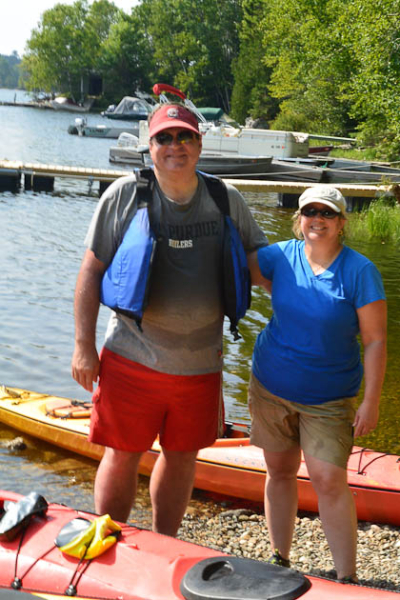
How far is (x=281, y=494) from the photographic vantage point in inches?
128

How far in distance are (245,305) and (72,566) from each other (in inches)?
50.8

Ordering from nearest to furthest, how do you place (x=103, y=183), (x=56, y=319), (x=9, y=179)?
(x=56, y=319) → (x=9, y=179) → (x=103, y=183)

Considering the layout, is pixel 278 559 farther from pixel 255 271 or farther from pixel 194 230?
pixel 194 230

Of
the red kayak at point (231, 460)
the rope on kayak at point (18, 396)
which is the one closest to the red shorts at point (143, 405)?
the red kayak at point (231, 460)

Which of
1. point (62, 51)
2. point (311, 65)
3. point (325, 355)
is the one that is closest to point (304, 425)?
point (325, 355)

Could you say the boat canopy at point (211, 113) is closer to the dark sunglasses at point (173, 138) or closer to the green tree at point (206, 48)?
the green tree at point (206, 48)

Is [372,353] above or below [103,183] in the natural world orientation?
below

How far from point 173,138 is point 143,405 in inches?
44.6

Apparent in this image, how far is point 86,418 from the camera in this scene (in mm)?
5883

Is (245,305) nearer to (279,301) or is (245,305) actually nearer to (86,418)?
(279,301)

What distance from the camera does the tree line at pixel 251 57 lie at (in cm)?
1656

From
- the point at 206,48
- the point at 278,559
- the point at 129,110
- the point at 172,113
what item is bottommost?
the point at 278,559

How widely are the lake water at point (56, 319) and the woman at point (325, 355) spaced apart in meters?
2.48

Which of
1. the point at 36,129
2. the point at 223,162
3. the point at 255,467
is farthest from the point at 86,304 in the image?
the point at 36,129
